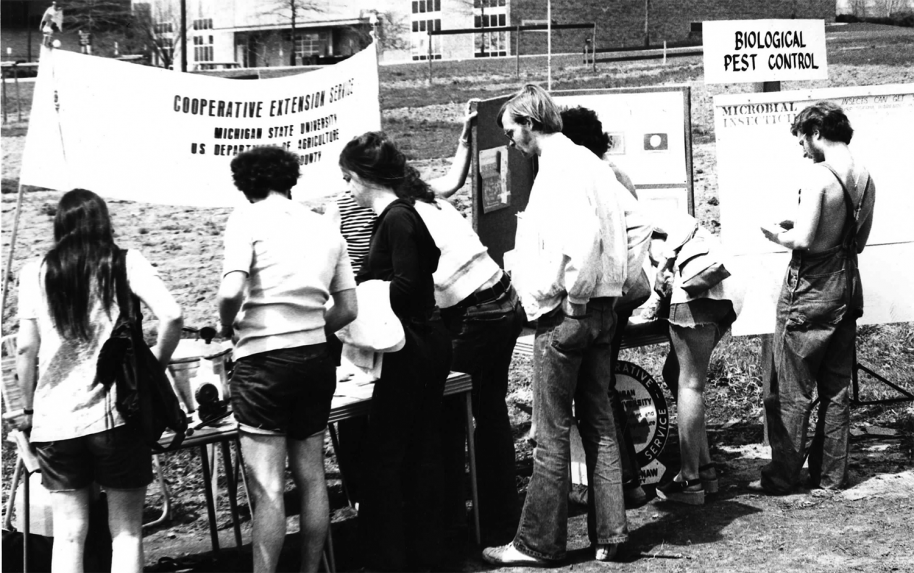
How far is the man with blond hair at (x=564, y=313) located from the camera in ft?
14.0

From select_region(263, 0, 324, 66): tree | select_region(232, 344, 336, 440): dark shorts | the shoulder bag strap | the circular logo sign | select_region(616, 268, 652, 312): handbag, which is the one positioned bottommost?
the circular logo sign

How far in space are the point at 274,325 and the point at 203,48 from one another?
3673 cm

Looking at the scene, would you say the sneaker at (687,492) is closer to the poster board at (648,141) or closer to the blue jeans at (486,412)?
the blue jeans at (486,412)

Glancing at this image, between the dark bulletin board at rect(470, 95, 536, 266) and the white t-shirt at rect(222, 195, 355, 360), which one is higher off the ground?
the dark bulletin board at rect(470, 95, 536, 266)

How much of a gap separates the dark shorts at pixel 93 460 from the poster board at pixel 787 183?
3.63 metres

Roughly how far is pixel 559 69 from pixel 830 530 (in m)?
24.5

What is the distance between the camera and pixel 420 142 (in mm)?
19875

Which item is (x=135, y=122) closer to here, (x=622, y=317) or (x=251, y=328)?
(x=251, y=328)

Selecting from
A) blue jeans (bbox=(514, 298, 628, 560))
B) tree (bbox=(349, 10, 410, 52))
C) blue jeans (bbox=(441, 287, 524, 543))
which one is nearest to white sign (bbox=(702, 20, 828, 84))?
blue jeans (bbox=(441, 287, 524, 543))

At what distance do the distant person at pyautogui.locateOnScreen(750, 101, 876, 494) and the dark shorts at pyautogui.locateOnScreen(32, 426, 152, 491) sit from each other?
124 inches

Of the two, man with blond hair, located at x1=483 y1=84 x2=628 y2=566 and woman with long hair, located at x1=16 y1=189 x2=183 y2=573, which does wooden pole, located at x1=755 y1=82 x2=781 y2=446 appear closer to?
man with blond hair, located at x1=483 y1=84 x2=628 y2=566

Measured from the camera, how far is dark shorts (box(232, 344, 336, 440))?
12.6 feet

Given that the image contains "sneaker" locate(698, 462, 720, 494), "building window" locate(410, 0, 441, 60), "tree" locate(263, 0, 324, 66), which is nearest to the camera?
"sneaker" locate(698, 462, 720, 494)

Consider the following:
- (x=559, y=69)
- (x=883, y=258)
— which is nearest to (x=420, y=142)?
(x=559, y=69)
